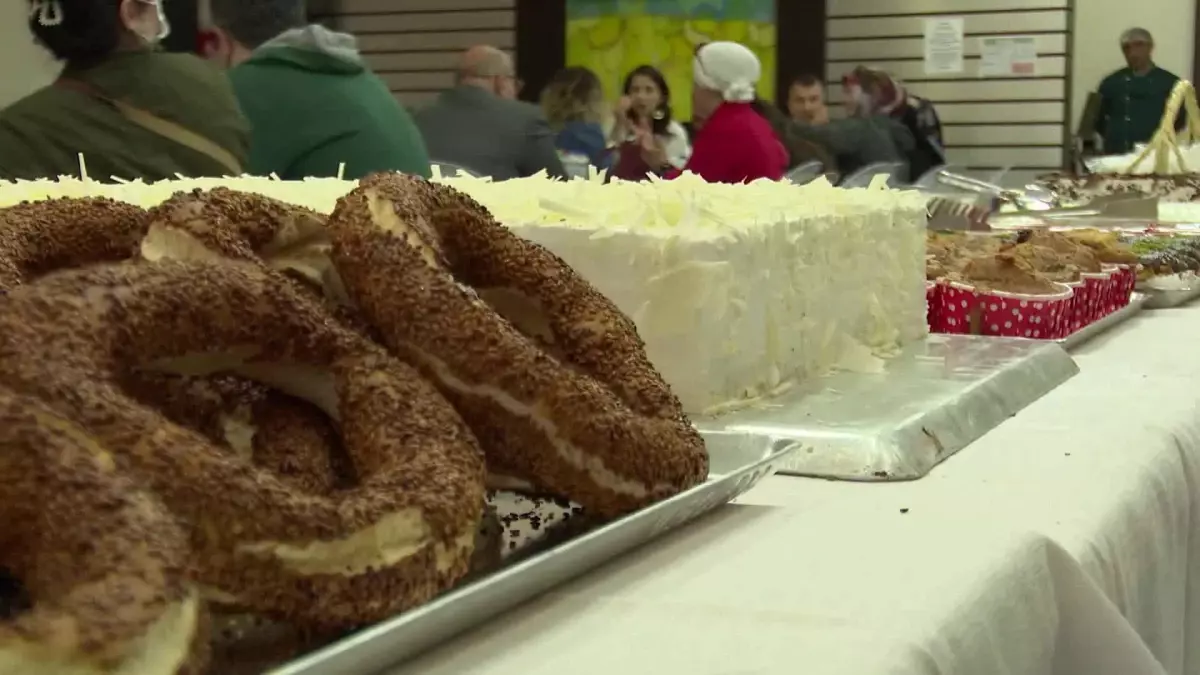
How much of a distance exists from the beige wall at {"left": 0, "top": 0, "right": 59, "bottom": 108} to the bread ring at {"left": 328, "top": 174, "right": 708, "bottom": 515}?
4401mm

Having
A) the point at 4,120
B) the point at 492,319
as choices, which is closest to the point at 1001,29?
the point at 4,120

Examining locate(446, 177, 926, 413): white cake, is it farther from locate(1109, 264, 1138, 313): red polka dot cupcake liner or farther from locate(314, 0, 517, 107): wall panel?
locate(314, 0, 517, 107): wall panel

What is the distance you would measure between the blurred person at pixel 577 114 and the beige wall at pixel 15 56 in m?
1.70

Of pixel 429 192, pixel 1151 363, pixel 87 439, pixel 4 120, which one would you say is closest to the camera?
pixel 87 439

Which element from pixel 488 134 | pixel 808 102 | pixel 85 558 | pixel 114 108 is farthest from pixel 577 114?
pixel 85 558

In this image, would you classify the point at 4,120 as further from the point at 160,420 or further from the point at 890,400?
the point at 160,420

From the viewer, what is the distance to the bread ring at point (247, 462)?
1.70 feet

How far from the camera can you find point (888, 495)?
34.9 inches

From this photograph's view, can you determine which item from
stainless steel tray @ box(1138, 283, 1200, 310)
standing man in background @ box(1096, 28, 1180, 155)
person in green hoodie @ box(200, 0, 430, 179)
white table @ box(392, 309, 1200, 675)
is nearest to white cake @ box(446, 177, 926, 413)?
white table @ box(392, 309, 1200, 675)

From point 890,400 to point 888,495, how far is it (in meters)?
0.24

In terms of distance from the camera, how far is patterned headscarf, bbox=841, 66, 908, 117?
20.9 ft

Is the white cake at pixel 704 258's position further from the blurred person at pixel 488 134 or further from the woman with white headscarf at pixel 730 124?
the woman with white headscarf at pixel 730 124

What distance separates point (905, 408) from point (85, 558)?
73 cm

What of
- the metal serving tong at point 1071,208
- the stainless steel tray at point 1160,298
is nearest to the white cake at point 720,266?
the stainless steel tray at point 1160,298
